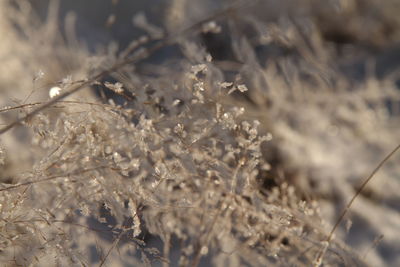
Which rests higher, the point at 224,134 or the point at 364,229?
the point at 224,134

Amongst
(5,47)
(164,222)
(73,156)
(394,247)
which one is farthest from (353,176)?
(5,47)

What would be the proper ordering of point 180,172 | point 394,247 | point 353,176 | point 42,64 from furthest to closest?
point 42,64
point 353,176
point 394,247
point 180,172

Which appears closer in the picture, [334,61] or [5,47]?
[5,47]

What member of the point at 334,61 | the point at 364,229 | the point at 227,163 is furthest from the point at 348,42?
the point at 227,163

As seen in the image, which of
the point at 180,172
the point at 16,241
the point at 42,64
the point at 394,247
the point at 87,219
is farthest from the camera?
the point at 42,64

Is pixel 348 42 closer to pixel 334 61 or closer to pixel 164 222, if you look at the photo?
pixel 334 61

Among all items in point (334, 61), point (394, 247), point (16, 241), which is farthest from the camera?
point (334, 61)

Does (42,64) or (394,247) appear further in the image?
(42,64)

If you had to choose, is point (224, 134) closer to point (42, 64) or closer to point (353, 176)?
point (353, 176)

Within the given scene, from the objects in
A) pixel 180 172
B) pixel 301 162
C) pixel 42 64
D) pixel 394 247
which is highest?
pixel 180 172
